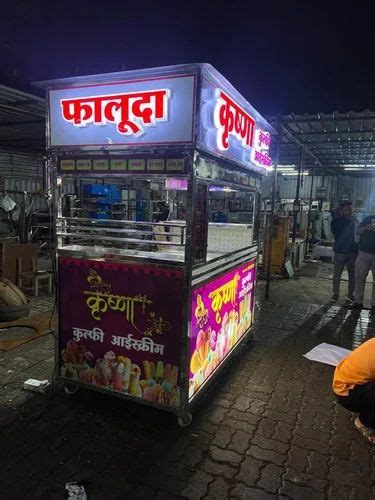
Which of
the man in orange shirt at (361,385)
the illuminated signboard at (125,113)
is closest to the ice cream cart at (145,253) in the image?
the illuminated signboard at (125,113)

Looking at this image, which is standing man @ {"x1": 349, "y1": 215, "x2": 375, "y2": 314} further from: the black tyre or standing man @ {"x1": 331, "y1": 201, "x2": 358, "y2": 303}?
the black tyre

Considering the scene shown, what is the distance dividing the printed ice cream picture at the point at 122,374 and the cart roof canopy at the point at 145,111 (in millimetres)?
1906

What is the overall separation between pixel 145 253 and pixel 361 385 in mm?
2198

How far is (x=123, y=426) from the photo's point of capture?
3150mm

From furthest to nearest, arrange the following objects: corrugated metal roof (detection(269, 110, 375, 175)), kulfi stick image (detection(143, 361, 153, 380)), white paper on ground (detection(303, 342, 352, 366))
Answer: corrugated metal roof (detection(269, 110, 375, 175))
white paper on ground (detection(303, 342, 352, 366))
kulfi stick image (detection(143, 361, 153, 380))

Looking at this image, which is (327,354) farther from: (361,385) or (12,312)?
(12,312)

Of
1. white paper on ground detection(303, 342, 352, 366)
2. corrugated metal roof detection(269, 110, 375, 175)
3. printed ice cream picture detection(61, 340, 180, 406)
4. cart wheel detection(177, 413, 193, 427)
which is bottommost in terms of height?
white paper on ground detection(303, 342, 352, 366)

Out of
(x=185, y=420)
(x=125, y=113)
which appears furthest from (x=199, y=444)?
(x=125, y=113)

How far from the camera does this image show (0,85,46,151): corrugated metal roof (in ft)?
21.4

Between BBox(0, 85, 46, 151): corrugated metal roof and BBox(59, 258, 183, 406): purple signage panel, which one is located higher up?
BBox(0, 85, 46, 151): corrugated metal roof

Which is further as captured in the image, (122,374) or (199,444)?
(122,374)

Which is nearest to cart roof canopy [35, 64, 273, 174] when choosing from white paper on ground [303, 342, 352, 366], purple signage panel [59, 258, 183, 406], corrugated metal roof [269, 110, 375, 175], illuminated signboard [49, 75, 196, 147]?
illuminated signboard [49, 75, 196, 147]

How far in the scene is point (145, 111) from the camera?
9.41 ft

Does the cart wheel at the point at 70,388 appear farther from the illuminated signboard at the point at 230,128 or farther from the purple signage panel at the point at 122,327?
the illuminated signboard at the point at 230,128
